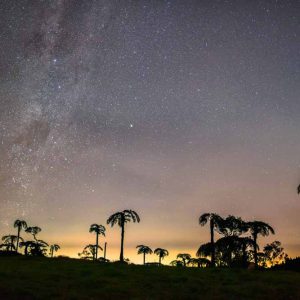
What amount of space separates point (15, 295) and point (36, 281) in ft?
15.2

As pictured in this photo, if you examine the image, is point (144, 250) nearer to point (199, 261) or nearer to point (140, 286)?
point (199, 261)

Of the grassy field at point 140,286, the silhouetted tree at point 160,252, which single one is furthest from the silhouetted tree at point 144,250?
the grassy field at point 140,286

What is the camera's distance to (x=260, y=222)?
54906 mm

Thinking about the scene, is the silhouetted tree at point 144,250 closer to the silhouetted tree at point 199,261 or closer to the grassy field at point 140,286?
the silhouetted tree at point 199,261

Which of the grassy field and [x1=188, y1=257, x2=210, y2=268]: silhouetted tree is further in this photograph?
[x1=188, y1=257, x2=210, y2=268]: silhouetted tree

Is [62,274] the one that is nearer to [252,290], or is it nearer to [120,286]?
[120,286]

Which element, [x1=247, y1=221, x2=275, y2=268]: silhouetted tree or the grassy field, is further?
[x1=247, y1=221, x2=275, y2=268]: silhouetted tree

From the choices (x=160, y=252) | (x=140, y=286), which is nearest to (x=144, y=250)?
(x=160, y=252)

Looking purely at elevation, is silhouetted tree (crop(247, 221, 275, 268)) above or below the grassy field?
above

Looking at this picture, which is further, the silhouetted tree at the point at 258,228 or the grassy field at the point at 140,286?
the silhouetted tree at the point at 258,228

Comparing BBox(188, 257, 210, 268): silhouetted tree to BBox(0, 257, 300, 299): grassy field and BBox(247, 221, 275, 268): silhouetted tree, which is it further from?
BBox(0, 257, 300, 299): grassy field

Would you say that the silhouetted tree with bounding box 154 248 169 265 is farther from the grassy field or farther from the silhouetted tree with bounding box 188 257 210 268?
the grassy field

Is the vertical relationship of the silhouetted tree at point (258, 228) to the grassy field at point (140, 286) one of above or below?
above

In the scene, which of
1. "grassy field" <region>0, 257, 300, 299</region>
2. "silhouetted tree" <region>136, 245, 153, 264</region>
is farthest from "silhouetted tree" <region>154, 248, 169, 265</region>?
"grassy field" <region>0, 257, 300, 299</region>
